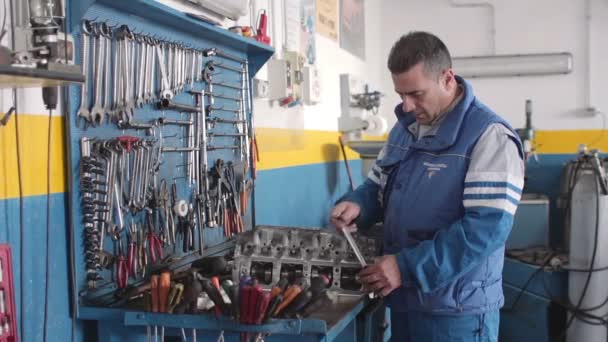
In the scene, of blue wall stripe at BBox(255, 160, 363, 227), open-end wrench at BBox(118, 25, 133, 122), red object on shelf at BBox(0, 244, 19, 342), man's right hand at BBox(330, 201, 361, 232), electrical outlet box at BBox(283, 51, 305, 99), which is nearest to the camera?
red object on shelf at BBox(0, 244, 19, 342)

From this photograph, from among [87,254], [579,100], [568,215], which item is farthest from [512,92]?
[87,254]

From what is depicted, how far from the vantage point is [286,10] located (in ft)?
8.82

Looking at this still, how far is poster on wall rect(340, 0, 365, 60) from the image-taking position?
3588mm

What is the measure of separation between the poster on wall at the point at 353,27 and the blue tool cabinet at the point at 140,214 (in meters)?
1.77

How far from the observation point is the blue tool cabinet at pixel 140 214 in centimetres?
130

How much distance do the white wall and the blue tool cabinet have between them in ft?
9.59

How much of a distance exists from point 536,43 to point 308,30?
2.16 meters

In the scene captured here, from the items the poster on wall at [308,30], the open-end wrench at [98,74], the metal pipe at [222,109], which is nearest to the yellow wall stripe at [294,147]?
the metal pipe at [222,109]

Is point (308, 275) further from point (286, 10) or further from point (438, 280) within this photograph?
point (286, 10)

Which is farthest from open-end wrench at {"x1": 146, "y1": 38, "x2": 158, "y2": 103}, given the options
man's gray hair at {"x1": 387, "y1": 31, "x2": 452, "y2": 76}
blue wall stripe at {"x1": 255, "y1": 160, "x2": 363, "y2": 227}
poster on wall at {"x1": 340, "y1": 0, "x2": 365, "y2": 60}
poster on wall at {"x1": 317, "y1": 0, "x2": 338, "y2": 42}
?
poster on wall at {"x1": 340, "y1": 0, "x2": 365, "y2": 60}

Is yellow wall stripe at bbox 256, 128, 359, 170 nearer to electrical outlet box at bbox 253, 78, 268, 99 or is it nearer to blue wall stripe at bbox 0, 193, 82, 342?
electrical outlet box at bbox 253, 78, 268, 99

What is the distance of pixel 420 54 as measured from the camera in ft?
5.33

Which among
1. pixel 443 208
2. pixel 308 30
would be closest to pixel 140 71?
pixel 443 208

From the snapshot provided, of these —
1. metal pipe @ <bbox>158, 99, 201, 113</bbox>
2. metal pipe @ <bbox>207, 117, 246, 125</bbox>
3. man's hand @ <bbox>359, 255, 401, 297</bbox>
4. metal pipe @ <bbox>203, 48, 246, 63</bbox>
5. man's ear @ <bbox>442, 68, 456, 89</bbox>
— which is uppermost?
metal pipe @ <bbox>203, 48, 246, 63</bbox>
